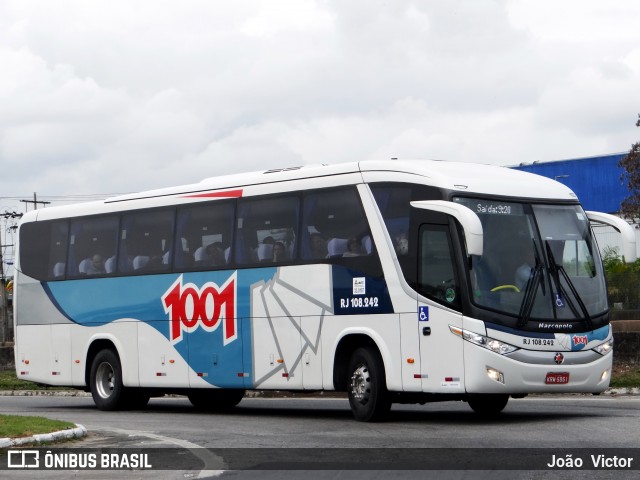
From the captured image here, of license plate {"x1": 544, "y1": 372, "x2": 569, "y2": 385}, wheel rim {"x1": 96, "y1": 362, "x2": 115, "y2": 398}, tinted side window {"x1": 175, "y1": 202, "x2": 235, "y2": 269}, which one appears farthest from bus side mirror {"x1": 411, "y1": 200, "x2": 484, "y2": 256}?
wheel rim {"x1": 96, "y1": 362, "x2": 115, "y2": 398}

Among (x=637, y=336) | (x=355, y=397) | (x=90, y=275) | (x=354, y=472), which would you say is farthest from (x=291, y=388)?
(x=637, y=336)

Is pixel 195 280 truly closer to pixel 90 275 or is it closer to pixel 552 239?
pixel 90 275

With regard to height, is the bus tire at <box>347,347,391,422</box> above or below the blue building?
below

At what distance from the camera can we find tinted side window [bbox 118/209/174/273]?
22.1 m

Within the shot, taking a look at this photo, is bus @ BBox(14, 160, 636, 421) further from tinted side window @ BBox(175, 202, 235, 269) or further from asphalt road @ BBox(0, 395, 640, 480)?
asphalt road @ BBox(0, 395, 640, 480)

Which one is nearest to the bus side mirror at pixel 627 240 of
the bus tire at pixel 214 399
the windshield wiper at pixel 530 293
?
the windshield wiper at pixel 530 293

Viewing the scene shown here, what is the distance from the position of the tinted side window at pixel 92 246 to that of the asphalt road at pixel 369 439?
2.75 m

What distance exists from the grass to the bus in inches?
159

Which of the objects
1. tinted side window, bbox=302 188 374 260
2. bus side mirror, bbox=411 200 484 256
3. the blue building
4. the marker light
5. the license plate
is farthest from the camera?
the blue building

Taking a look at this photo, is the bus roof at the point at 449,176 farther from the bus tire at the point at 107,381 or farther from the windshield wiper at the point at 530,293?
the bus tire at the point at 107,381

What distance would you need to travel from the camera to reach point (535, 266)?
17109mm

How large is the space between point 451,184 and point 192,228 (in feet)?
19.5

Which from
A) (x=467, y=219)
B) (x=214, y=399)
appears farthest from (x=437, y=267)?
(x=214, y=399)

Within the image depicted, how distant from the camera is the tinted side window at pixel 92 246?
23.5 m
